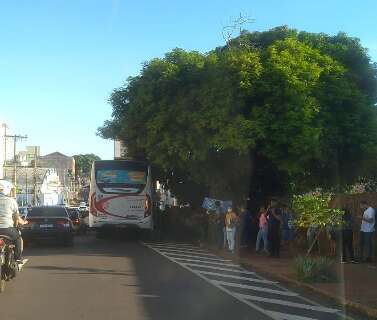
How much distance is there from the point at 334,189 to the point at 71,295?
1707 centimetres

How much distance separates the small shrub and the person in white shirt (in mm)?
3758

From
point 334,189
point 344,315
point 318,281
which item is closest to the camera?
point 344,315

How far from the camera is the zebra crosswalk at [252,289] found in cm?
1041

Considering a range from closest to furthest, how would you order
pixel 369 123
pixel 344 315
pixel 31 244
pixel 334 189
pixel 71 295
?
pixel 344 315 < pixel 71 295 < pixel 369 123 < pixel 31 244 < pixel 334 189

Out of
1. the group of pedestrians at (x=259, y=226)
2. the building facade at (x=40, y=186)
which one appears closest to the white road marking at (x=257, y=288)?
the group of pedestrians at (x=259, y=226)

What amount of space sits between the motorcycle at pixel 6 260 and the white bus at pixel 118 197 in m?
14.0

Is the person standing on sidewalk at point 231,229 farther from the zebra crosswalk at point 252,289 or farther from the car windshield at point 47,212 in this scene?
the car windshield at point 47,212

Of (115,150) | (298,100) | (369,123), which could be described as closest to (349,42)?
(369,123)

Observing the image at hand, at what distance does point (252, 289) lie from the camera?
13.2 metres

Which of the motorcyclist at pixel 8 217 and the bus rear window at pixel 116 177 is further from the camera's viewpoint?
the bus rear window at pixel 116 177

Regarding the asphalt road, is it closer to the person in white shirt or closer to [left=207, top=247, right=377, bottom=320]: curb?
[left=207, top=247, right=377, bottom=320]: curb

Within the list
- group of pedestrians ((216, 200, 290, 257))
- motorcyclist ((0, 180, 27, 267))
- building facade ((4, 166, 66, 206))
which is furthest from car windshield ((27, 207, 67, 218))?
building facade ((4, 166, 66, 206))

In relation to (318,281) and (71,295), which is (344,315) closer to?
(318,281)

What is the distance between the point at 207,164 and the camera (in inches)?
961
